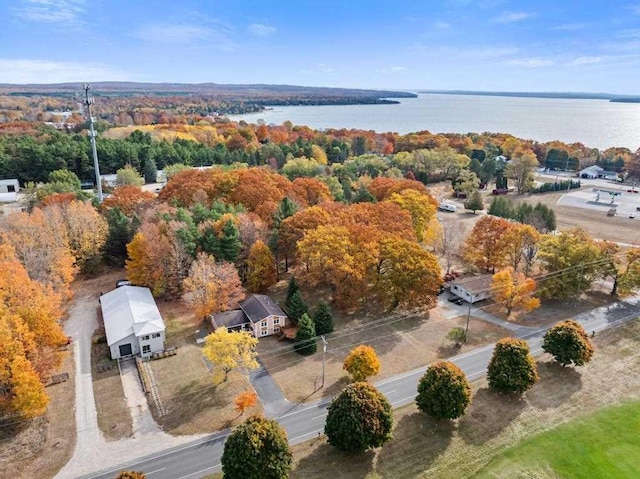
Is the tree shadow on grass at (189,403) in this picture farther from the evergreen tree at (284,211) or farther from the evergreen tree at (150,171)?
the evergreen tree at (150,171)

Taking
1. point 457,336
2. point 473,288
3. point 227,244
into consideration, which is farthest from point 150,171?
point 457,336

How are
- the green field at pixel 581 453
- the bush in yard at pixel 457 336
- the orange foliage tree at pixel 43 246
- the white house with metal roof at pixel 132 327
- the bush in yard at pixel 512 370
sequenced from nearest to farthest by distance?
the green field at pixel 581 453 → the bush in yard at pixel 512 370 → the white house with metal roof at pixel 132 327 → the bush in yard at pixel 457 336 → the orange foliage tree at pixel 43 246

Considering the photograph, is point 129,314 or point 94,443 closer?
point 94,443

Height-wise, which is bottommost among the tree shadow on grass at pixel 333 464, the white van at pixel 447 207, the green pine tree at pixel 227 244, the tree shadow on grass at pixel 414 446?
the tree shadow on grass at pixel 333 464

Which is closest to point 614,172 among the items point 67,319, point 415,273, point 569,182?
point 569,182

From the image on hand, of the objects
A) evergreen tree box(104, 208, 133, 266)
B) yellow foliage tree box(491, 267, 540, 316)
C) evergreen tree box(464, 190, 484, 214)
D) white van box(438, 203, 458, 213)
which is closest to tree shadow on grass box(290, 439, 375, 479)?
yellow foliage tree box(491, 267, 540, 316)

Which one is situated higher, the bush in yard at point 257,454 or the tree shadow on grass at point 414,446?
the bush in yard at point 257,454

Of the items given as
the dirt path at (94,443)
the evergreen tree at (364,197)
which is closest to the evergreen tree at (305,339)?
the dirt path at (94,443)

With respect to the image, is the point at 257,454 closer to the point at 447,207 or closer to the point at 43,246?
the point at 43,246
